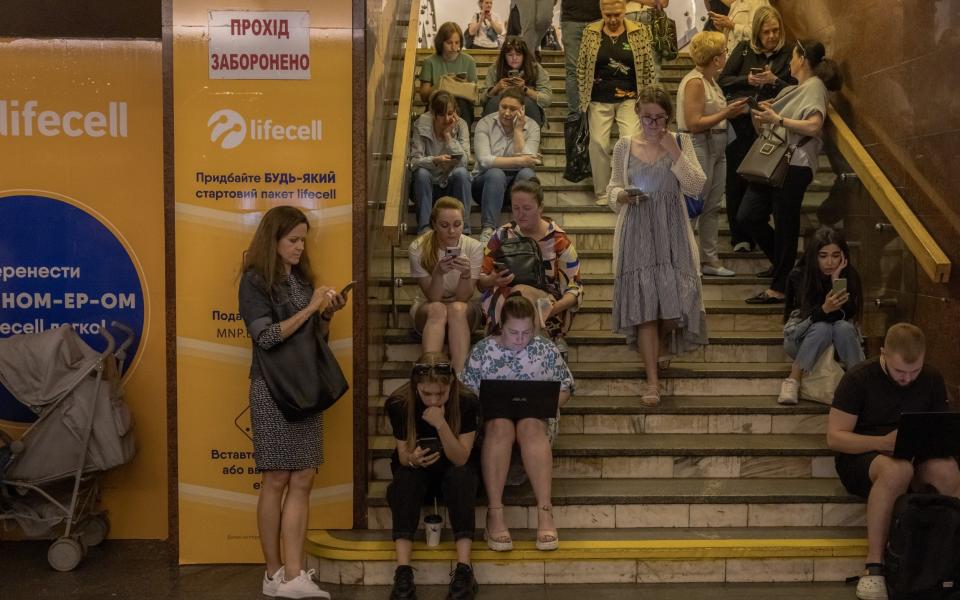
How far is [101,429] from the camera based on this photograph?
5.32m

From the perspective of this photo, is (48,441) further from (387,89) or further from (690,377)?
(690,377)

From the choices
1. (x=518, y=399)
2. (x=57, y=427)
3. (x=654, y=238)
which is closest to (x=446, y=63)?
(x=654, y=238)

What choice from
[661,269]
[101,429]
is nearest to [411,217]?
[661,269]

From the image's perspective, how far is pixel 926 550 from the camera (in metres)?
4.71

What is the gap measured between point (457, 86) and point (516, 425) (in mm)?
3630

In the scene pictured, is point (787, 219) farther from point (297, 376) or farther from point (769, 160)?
point (297, 376)

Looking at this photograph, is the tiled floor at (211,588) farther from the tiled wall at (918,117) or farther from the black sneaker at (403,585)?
the tiled wall at (918,117)

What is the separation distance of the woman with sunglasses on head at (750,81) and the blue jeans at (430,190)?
1838mm

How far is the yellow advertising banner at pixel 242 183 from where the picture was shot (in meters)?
5.23

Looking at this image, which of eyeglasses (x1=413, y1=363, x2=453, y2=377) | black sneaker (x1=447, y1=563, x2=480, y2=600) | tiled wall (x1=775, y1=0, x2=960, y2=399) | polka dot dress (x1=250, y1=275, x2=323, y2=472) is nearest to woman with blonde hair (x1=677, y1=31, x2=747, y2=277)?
tiled wall (x1=775, y1=0, x2=960, y2=399)

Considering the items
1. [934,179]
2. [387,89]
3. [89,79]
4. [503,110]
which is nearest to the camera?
[89,79]

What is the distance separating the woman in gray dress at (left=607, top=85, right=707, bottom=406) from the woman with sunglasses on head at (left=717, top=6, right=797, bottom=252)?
164 cm

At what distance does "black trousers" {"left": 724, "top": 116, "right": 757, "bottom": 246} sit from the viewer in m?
7.54

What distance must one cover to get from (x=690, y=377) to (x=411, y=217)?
2.35 m
